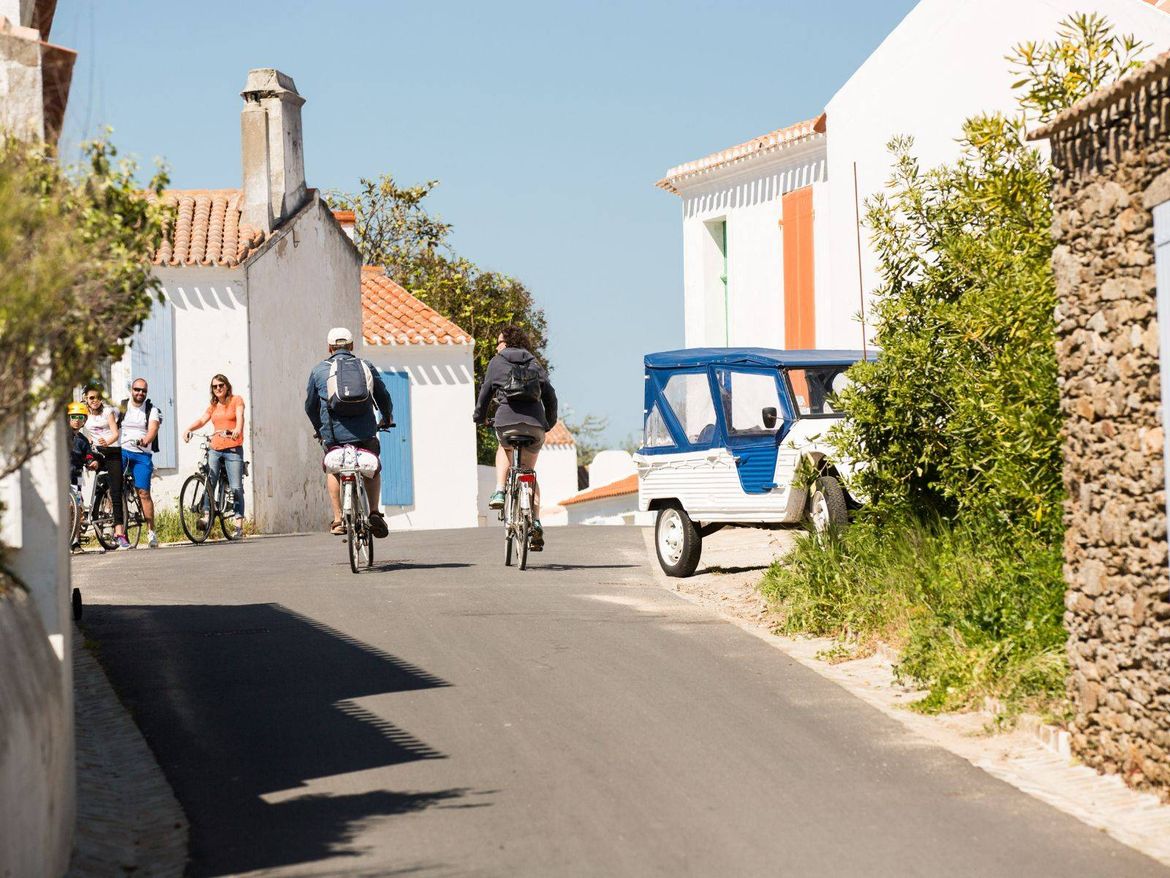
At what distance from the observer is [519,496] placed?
1487 cm

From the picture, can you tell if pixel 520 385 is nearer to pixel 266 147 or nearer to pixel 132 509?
pixel 132 509

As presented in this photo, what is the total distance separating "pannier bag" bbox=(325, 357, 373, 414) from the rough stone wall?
7.73 m

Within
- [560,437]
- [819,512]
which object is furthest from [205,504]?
[560,437]

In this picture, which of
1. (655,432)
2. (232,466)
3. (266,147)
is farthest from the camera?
(266,147)

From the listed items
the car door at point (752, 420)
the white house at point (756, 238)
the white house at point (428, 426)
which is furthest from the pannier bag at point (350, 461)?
the white house at point (428, 426)

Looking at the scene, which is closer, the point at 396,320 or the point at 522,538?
the point at 522,538

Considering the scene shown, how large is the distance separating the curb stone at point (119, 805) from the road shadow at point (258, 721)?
83 mm

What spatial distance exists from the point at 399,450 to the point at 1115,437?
100 feet

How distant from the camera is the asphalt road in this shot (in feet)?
21.0

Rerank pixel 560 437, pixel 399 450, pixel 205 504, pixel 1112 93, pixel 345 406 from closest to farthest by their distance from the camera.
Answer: pixel 1112 93, pixel 345 406, pixel 205 504, pixel 399 450, pixel 560 437

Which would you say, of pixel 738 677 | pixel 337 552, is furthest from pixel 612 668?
pixel 337 552

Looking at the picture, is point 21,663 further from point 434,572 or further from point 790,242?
point 790,242

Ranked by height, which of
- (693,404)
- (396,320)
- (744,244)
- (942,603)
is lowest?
(942,603)

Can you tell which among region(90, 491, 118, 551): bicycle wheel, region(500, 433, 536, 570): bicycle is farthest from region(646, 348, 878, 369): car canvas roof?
region(90, 491, 118, 551): bicycle wheel
